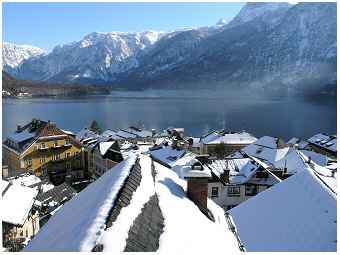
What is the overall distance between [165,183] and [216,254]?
8.17ft

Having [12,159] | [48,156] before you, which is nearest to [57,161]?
[48,156]

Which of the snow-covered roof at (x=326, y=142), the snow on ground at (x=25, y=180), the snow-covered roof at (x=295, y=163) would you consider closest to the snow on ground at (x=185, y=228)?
the snow on ground at (x=25, y=180)

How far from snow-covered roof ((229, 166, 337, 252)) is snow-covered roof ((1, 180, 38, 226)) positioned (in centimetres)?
930

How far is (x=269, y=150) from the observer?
33.5m

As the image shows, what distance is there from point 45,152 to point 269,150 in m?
25.8

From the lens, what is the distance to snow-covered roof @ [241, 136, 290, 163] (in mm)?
32153

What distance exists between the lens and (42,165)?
100 feet

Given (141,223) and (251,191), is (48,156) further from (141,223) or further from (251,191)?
(141,223)

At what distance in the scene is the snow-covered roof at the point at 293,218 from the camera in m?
7.39

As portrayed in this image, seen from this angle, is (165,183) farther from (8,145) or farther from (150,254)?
(8,145)

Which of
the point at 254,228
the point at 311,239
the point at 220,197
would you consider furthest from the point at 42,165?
the point at 311,239

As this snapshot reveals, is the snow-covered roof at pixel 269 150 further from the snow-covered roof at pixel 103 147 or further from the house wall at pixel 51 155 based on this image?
the house wall at pixel 51 155

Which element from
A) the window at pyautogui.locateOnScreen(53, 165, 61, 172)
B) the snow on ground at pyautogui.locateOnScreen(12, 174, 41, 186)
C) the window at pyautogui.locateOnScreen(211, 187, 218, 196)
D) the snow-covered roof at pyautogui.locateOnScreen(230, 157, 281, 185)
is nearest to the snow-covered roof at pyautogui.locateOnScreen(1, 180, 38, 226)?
the snow on ground at pyautogui.locateOnScreen(12, 174, 41, 186)

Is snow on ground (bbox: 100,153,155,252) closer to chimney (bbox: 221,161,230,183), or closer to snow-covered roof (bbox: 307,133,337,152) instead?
chimney (bbox: 221,161,230,183)
